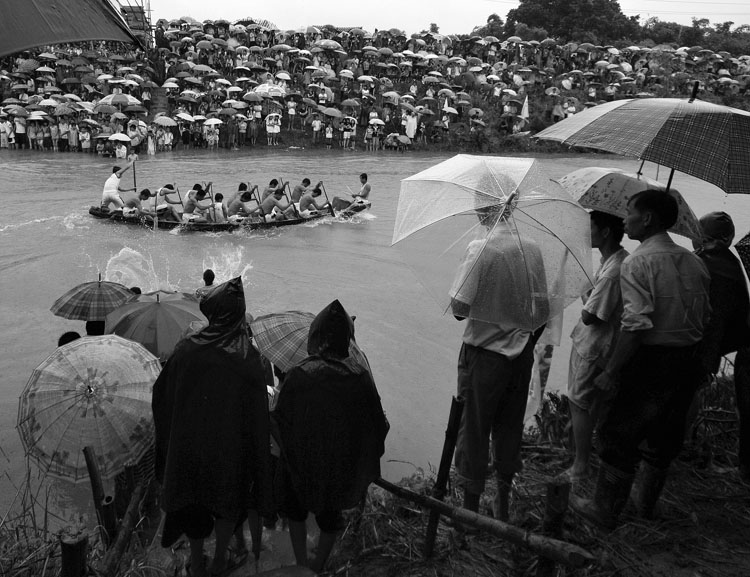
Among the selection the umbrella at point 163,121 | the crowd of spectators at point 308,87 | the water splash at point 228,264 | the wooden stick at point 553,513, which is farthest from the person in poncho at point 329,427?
the umbrella at point 163,121

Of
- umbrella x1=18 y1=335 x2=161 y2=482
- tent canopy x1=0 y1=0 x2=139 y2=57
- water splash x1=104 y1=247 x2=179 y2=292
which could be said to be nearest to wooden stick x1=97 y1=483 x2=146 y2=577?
umbrella x1=18 y1=335 x2=161 y2=482

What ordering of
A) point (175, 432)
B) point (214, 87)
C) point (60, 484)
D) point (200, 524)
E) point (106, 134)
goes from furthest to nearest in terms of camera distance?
point (214, 87), point (106, 134), point (60, 484), point (200, 524), point (175, 432)

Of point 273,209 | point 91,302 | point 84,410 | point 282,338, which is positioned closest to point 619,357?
point 282,338

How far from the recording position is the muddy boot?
3748mm

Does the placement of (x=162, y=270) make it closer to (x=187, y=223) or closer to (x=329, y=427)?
(x=187, y=223)

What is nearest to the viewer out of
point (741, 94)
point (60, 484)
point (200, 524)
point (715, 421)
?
point (200, 524)

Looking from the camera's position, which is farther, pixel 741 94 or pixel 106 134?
pixel 741 94

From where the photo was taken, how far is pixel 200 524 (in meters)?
3.36

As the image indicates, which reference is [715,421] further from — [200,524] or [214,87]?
[214,87]

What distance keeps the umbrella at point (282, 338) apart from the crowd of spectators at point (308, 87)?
727 inches

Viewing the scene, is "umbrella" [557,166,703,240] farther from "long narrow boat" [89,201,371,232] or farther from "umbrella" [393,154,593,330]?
"long narrow boat" [89,201,371,232]

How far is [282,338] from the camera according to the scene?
15.0ft

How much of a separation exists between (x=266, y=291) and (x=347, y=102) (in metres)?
18.0

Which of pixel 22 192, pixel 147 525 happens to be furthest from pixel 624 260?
pixel 22 192
